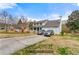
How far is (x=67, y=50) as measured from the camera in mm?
2160

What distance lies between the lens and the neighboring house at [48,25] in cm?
217

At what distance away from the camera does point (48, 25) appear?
2.19 meters

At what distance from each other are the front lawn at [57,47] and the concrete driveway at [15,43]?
0.12 feet

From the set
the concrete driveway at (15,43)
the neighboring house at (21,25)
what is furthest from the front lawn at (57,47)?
the neighboring house at (21,25)

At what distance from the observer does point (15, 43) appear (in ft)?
7.13

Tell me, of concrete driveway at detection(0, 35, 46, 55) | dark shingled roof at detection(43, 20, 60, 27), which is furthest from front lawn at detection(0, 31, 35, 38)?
dark shingled roof at detection(43, 20, 60, 27)

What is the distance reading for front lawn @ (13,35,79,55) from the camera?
2154 mm

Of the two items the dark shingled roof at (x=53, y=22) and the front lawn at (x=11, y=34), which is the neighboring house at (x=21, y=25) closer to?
the front lawn at (x=11, y=34)

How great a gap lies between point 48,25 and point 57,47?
21 cm

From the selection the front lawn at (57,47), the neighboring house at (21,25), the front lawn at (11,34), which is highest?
the neighboring house at (21,25)

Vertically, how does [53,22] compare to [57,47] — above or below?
above

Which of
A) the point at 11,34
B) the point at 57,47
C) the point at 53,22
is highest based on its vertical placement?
the point at 53,22

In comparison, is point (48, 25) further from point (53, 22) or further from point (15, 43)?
point (15, 43)

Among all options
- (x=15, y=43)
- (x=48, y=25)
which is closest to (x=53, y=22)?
(x=48, y=25)
